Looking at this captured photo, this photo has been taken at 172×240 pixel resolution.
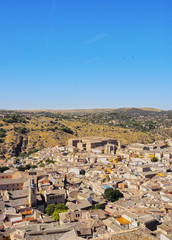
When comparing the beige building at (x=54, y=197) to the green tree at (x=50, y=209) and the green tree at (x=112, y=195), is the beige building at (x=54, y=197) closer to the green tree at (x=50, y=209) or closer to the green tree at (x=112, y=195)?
the green tree at (x=50, y=209)

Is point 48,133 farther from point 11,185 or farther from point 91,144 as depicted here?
point 11,185

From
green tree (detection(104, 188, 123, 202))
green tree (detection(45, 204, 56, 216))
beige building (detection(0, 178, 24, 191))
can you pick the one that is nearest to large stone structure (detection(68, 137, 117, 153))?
green tree (detection(104, 188, 123, 202))

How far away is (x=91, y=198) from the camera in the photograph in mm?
24719

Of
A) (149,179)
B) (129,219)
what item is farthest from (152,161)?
(129,219)

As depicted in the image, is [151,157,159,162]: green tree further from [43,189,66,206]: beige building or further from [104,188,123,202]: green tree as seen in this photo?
[43,189,66,206]: beige building

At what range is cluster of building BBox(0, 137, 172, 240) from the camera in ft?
54.5

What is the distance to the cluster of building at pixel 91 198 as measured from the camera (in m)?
16.6

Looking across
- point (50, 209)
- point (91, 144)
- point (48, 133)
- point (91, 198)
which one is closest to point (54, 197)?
point (50, 209)

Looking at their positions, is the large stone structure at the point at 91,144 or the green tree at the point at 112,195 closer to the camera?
the green tree at the point at 112,195

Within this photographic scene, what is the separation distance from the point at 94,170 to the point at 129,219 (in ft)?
55.3

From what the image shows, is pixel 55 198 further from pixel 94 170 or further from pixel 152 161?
pixel 152 161

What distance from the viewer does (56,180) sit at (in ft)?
100

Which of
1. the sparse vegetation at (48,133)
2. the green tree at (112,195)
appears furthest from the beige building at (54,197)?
the sparse vegetation at (48,133)

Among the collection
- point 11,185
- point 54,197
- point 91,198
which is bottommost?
point 11,185
